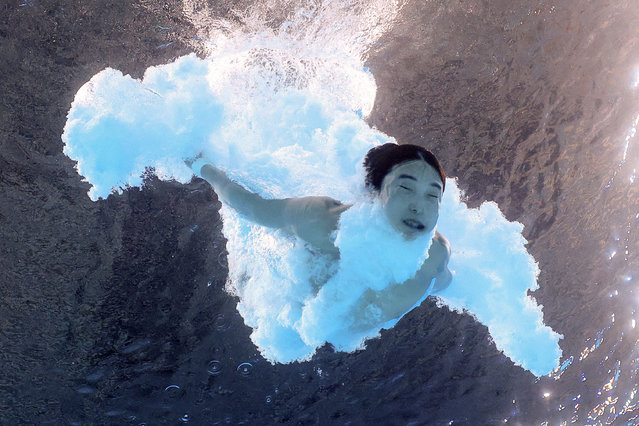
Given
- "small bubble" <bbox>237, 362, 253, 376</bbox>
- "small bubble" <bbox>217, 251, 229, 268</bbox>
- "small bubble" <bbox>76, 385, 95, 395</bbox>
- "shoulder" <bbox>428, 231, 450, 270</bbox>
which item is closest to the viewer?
"shoulder" <bbox>428, 231, 450, 270</bbox>

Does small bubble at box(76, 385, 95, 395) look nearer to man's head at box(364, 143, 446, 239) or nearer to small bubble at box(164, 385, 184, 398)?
small bubble at box(164, 385, 184, 398)

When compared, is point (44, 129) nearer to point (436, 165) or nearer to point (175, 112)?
point (175, 112)

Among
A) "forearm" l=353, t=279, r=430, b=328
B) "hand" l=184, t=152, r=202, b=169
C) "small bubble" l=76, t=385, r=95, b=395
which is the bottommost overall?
"forearm" l=353, t=279, r=430, b=328

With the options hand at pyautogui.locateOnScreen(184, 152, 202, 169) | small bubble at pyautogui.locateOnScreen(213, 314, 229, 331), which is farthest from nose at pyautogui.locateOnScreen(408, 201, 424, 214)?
small bubble at pyautogui.locateOnScreen(213, 314, 229, 331)

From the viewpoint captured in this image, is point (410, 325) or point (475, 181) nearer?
point (475, 181)

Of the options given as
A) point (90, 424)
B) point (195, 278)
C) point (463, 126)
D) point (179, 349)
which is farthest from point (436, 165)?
point (90, 424)

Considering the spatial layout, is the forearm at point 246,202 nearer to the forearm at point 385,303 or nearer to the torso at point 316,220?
the torso at point 316,220
